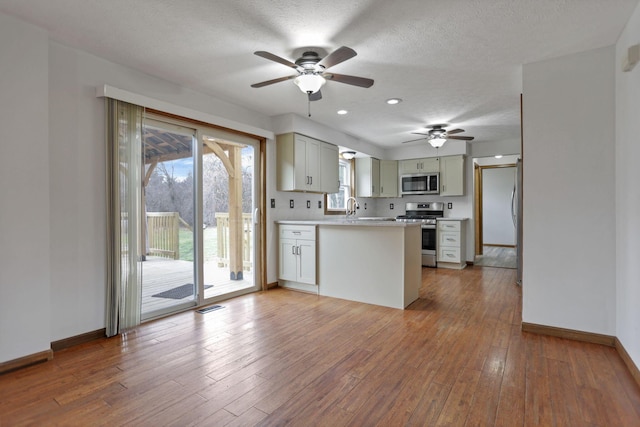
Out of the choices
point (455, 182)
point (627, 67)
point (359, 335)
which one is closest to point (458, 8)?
point (627, 67)

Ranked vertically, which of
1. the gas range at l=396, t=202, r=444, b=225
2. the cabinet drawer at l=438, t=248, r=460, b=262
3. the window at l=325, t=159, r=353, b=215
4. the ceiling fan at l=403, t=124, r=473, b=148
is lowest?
the cabinet drawer at l=438, t=248, r=460, b=262

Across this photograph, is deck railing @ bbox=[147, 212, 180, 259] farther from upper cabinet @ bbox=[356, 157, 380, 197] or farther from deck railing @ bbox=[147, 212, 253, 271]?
upper cabinet @ bbox=[356, 157, 380, 197]

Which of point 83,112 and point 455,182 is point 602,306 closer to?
point 455,182

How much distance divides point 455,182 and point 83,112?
5.74 m

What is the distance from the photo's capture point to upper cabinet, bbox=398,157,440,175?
21.5 ft

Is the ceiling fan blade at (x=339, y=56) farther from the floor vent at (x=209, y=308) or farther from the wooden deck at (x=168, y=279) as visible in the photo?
the floor vent at (x=209, y=308)

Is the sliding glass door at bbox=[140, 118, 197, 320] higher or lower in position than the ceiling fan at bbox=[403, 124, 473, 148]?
lower

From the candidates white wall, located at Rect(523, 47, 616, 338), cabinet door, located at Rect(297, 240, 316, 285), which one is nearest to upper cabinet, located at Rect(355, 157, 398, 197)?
cabinet door, located at Rect(297, 240, 316, 285)

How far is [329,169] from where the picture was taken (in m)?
5.28

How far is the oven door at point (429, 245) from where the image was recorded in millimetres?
6207

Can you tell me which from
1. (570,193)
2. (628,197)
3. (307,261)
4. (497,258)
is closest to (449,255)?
(497,258)

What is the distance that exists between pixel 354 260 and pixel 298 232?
0.90 m

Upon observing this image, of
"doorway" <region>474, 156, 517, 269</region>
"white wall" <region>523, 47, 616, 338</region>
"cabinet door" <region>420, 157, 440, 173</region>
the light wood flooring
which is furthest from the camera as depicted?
"doorway" <region>474, 156, 517, 269</region>

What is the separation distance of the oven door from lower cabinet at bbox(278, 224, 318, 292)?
2853mm
